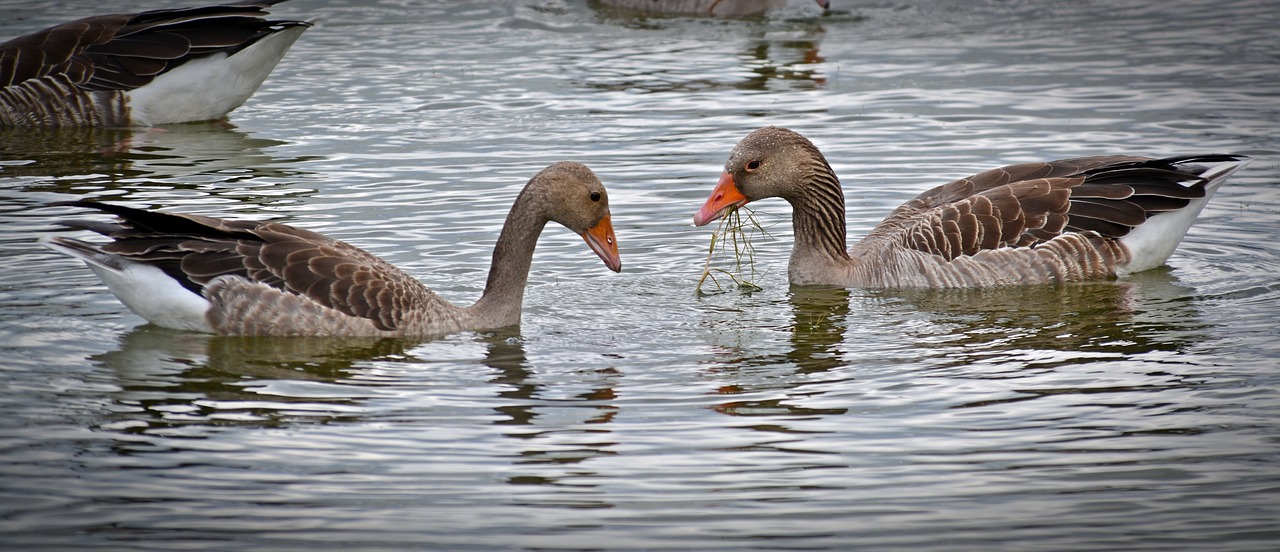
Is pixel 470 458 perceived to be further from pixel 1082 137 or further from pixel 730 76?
pixel 730 76

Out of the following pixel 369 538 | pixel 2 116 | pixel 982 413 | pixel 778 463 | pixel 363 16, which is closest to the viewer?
pixel 369 538

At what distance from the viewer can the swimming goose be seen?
11.1 m

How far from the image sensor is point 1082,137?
591 inches

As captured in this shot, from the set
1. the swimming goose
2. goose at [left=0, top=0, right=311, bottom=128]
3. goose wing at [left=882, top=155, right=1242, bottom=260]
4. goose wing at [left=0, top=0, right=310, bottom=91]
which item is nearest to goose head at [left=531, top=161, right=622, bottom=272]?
the swimming goose

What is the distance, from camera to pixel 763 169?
11.4 meters

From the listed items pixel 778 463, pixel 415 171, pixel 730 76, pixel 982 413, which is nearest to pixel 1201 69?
pixel 730 76

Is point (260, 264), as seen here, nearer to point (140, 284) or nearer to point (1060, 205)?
point (140, 284)

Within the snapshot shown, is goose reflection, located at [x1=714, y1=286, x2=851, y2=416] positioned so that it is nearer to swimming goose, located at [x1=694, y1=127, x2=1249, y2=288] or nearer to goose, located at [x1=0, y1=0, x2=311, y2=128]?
swimming goose, located at [x1=694, y1=127, x2=1249, y2=288]

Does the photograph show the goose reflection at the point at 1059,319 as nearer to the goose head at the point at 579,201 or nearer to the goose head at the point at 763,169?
the goose head at the point at 763,169

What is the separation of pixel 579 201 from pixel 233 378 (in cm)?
251

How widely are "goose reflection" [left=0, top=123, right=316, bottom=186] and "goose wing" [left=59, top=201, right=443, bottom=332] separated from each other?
4.53 m

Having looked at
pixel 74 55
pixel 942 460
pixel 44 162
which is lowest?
pixel 942 460

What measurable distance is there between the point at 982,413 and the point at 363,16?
56.2 feet

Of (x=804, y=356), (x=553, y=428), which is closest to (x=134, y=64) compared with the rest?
(x=804, y=356)
